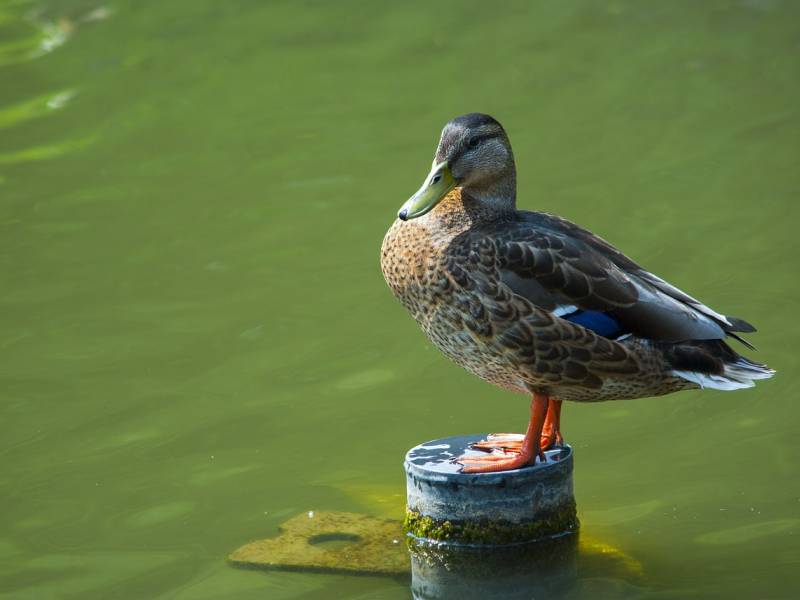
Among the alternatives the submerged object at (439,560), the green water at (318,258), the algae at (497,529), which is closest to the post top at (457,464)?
the algae at (497,529)

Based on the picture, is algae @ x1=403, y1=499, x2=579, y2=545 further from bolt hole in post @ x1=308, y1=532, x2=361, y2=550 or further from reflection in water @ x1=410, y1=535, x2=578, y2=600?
bolt hole in post @ x1=308, y1=532, x2=361, y2=550

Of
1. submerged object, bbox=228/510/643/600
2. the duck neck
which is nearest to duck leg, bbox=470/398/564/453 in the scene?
submerged object, bbox=228/510/643/600

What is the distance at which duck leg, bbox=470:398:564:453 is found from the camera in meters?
5.17

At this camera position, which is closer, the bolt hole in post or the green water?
the bolt hole in post

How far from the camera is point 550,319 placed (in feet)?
16.1

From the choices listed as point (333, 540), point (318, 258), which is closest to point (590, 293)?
point (333, 540)

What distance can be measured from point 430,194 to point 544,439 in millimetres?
1008

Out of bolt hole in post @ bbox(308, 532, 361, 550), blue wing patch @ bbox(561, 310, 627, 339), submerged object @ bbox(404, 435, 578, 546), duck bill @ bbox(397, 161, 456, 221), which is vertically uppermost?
duck bill @ bbox(397, 161, 456, 221)

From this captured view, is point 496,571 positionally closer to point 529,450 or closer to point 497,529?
point 497,529

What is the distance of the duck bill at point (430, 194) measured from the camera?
504cm

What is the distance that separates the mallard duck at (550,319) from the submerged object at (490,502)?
0.24 feet

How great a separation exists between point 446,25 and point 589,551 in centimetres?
826

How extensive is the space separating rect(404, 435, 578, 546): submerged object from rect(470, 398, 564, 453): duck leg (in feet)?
0.37

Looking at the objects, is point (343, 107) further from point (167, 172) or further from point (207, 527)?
point (207, 527)
